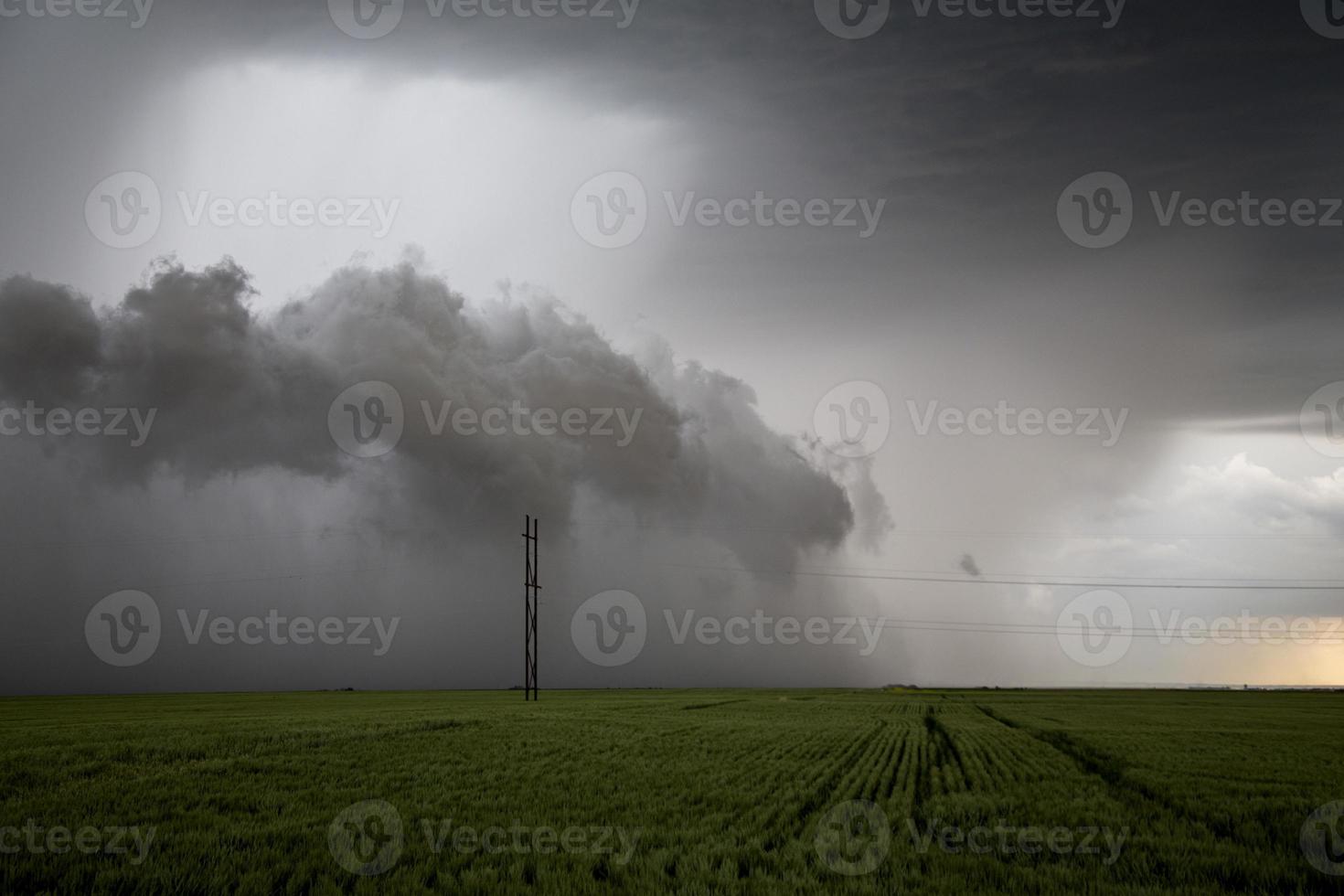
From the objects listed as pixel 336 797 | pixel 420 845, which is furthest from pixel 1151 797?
pixel 336 797

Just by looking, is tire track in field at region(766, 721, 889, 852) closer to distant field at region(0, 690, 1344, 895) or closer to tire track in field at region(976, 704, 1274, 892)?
distant field at region(0, 690, 1344, 895)

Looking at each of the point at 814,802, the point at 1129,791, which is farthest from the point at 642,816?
the point at 1129,791

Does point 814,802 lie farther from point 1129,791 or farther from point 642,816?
point 1129,791

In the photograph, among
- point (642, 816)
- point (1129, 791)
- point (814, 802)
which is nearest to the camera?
point (642, 816)

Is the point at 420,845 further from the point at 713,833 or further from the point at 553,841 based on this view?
the point at 713,833

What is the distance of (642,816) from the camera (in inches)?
659

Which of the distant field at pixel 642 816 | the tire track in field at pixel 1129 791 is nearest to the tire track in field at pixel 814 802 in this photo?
the distant field at pixel 642 816

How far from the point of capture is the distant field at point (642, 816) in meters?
12.2

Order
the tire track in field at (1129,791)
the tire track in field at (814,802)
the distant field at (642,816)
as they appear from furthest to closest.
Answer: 1. the tire track in field at (1129,791)
2. the tire track in field at (814,802)
3. the distant field at (642,816)

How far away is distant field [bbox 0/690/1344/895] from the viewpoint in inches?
479

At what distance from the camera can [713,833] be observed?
1527cm

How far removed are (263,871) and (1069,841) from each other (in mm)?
13625

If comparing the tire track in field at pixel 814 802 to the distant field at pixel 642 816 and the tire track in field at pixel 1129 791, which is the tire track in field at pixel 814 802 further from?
the tire track in field at pixel 1129 791

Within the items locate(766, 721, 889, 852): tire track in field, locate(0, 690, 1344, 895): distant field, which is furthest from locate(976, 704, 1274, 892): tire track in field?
locate(766, 721, 889, 852): tire track in field
